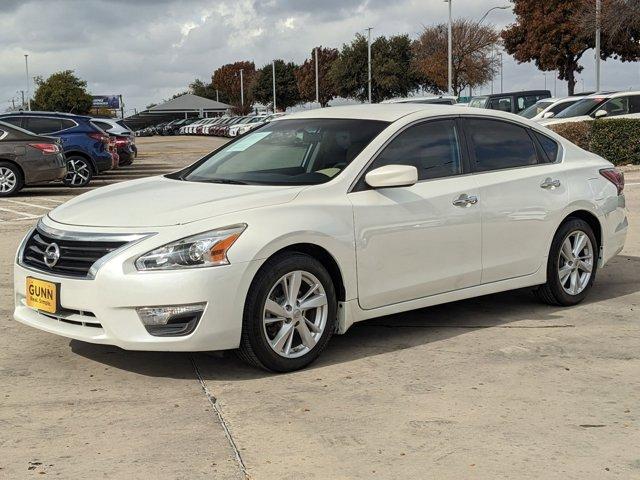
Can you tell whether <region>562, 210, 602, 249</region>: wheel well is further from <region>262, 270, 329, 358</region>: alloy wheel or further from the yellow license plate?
the yellow license plate

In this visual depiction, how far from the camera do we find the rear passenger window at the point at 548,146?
696 cm

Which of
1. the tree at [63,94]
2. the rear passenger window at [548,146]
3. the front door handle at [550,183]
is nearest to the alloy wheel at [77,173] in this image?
the rear passenger window at [548,146]

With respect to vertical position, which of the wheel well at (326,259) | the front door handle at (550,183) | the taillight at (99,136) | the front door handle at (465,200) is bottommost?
the wheel well at (326,259)

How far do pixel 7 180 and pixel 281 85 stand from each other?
90.5 meters

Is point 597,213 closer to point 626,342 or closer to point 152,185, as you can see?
point 626,342

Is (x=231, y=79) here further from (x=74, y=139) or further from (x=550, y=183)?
(x=550, y=183)

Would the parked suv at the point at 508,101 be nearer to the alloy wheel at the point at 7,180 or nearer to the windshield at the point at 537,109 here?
the windshield at the point at 537,109

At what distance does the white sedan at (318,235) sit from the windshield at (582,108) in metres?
15.6

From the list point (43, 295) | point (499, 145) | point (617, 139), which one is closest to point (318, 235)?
point (43, 295)

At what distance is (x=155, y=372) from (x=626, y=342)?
2.97m

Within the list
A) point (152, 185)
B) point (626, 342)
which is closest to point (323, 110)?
point (152, 185)

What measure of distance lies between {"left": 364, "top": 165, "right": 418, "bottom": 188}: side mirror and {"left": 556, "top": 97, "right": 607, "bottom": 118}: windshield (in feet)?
57.4

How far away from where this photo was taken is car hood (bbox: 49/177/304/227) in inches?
201

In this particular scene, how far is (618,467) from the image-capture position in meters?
3.91
